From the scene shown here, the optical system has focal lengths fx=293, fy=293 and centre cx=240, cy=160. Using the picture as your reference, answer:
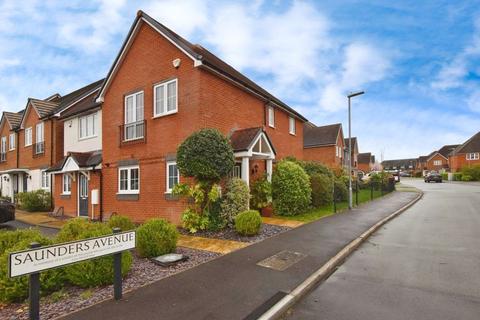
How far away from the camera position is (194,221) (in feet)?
32.9

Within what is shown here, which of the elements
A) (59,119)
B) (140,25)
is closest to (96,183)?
(59,119)

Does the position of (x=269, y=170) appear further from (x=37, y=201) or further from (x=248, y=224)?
(x=37, y=201)

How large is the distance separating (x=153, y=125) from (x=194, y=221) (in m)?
5.10

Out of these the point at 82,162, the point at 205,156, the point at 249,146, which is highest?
the point at 249,146

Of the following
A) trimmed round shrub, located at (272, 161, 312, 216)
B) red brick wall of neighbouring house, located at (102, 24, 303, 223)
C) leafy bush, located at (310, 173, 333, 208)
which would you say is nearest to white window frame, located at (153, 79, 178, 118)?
red brick wall of neighbouring house, located at (102, 24, 303, 223)

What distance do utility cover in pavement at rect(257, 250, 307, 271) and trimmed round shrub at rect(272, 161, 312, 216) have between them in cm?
577

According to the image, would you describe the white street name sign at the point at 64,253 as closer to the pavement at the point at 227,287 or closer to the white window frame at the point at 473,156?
the pavement at the point at 227,287

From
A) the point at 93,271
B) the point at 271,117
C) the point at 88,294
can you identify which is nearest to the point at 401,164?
the point at 271,117

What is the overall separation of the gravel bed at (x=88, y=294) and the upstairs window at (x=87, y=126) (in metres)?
12.3

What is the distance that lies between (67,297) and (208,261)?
9.36 ft

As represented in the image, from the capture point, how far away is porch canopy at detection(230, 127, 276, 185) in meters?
11.2

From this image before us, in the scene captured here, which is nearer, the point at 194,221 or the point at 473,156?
the point at 194,221

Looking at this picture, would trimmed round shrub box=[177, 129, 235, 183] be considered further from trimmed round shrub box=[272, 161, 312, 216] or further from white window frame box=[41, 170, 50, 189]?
white window frame box=[41, 170, 50, 189]

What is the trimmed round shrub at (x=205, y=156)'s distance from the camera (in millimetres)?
9562
